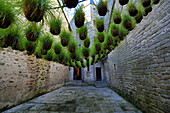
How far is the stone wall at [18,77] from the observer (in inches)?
95.6

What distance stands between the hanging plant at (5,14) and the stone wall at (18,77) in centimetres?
198

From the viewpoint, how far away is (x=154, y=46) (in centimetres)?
187

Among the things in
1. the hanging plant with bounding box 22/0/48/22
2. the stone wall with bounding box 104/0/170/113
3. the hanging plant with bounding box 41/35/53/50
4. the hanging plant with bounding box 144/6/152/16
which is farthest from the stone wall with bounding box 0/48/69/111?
the hanging plant with bounding box 144/6/152/16

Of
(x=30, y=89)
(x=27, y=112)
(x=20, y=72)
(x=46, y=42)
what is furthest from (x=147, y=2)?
(x=30, y=89)

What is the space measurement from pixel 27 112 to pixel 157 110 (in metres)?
3.39

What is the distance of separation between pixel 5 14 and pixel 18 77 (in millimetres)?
2702

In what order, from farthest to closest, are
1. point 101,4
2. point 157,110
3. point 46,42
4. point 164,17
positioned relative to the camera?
point 46,42 < point 157,110 < point 164,17 < point 101,4

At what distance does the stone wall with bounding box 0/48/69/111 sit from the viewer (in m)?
2.43

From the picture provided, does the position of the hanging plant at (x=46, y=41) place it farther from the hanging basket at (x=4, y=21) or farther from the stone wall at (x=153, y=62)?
the stone wall at (x=153, y=62)

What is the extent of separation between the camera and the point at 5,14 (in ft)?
3.42

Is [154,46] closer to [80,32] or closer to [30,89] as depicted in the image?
[80,32]

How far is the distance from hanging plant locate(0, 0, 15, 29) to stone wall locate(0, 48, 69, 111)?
6.50 feet

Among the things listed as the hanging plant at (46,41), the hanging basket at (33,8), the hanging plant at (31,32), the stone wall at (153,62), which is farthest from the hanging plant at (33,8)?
the stone wall at (153,62)

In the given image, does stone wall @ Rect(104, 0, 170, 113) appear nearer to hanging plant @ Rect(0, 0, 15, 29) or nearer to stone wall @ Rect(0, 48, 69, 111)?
hanging plant @ Rect(0, 0, 15, 29)
